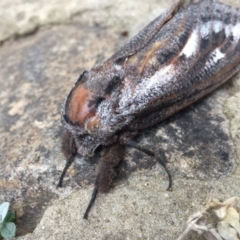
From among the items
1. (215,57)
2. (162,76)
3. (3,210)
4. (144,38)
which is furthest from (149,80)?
(3,210)

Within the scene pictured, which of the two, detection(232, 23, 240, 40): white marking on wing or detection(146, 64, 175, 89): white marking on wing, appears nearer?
detection(146, 64, 175, 89): white marking on wing

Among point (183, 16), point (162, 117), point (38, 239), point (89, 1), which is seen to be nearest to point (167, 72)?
point (162, 117)

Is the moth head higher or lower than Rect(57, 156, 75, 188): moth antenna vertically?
higher

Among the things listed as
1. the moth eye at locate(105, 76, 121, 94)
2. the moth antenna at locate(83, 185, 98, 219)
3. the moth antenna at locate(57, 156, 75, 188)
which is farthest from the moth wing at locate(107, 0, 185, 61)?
the moth antenna at locate(83, 185, 98, 219)

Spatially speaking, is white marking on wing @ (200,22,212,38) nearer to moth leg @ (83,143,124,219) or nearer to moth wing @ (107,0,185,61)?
moth wing @ (107,0,185,61)

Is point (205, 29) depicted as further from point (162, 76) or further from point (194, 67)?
point (162, 76)

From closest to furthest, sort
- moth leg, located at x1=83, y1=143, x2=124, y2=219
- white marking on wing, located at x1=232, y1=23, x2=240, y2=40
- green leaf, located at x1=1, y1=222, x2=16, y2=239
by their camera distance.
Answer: green leaf, located at x1=1, y1=222, x2=16, y2=239
moth leg, located at x1=83, y1=143, x2=124, y2=219
white marking on wing, located at x1=232, y1=23, x2=240, y2=40
